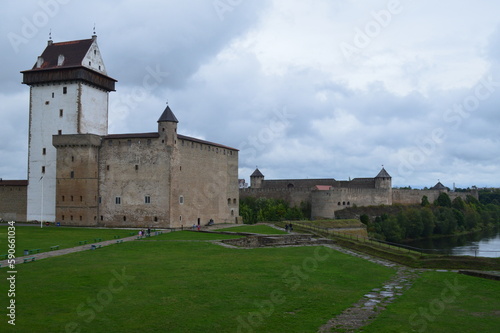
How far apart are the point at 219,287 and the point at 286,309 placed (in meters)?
3.28

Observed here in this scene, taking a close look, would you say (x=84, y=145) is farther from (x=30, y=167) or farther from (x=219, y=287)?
(x=219, y=287)

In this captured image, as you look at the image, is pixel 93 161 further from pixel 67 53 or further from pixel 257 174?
pixel 257 174

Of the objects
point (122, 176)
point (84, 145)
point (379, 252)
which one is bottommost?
point (379, 252)

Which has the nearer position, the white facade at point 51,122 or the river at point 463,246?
the river at point 463,246

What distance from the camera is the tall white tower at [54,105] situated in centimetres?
4291

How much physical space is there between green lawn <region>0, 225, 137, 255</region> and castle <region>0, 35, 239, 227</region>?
13.6 feet

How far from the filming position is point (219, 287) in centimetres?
1552

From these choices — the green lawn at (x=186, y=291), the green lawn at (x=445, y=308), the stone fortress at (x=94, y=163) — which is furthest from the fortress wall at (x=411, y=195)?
the green lawn at (x=445, y=308)

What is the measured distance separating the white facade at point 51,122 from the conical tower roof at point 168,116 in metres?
8.43

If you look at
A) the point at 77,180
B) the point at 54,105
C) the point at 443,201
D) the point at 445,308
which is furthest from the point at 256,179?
the point at 445,308

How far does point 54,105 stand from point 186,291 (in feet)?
113

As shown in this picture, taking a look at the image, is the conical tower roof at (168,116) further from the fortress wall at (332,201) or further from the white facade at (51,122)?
the fortress wall at (332,201)

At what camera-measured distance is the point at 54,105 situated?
43.6 metres

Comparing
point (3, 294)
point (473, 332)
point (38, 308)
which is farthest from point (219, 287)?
point (473, 332)
